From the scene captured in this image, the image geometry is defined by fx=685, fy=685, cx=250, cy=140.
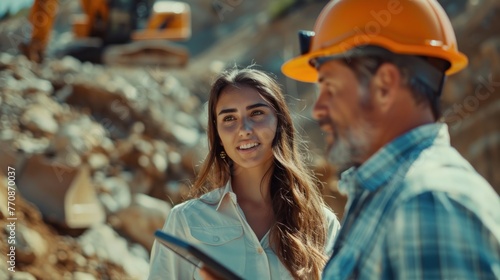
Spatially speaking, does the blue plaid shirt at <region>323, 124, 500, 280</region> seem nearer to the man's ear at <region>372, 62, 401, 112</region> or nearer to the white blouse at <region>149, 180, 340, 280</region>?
the man's ear at <region>372, 62, 401, 112</region>

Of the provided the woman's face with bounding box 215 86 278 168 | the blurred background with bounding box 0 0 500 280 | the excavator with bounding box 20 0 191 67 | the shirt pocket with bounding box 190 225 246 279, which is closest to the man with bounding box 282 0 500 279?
the shirt pocket with bounding box 190 225 246 279

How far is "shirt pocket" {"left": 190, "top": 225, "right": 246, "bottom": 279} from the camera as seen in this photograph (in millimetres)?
2256

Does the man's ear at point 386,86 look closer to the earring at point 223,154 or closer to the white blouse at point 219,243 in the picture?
the white blouse at point 219,243

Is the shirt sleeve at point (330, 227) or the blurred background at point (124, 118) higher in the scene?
the shirt sleeve at point (330, 227)

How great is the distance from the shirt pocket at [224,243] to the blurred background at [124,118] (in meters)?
0.79

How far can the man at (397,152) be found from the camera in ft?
3.86

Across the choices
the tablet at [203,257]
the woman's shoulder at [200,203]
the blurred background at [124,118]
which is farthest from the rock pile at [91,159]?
the tablet at [203,257]

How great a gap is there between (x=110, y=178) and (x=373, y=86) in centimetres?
793

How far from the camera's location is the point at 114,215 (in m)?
7.49

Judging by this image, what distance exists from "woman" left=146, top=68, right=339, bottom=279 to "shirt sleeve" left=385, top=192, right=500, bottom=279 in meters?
1.10

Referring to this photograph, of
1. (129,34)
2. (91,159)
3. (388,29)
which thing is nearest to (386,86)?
(388,29)

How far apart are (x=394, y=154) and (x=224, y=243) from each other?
1055 millimetres

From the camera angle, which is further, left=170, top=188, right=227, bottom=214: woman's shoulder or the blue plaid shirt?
left=170, top=188, right=227, bottom=214: woman's shoulder

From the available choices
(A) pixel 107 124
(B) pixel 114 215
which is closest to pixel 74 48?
(A) pixel 107 124
